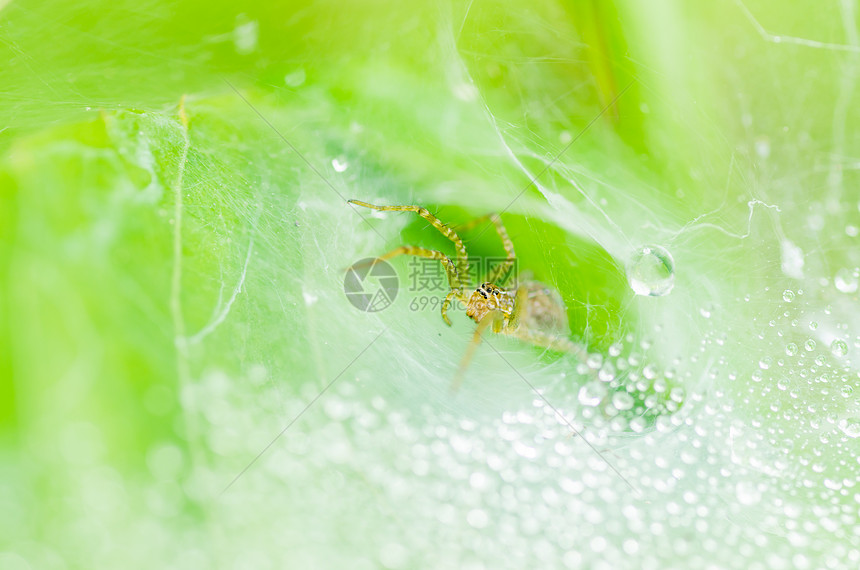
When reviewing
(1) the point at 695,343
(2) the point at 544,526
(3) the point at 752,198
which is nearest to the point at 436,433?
(2) the point at 544,526

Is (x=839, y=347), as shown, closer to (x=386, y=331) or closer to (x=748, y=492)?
(x=748, y=492)

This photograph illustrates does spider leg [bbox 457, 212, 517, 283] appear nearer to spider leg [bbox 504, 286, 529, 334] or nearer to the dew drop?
spider leg [bbox 504, 286, 529, 334]

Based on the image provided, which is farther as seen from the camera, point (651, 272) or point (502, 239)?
point (502, 239)

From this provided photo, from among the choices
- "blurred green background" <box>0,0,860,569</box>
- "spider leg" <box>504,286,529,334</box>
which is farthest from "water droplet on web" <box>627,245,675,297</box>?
"spider leg" <box>504,286,529,334</box>

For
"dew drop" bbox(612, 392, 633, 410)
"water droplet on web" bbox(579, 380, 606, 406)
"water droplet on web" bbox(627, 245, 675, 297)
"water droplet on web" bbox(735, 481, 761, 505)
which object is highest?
"water droplet on web" bbox(627, 245, 675, 297)

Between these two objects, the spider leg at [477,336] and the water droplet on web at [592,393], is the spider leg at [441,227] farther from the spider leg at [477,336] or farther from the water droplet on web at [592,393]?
the water droplet on web at [592,393]

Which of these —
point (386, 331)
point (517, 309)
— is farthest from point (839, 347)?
point (386, 331)
